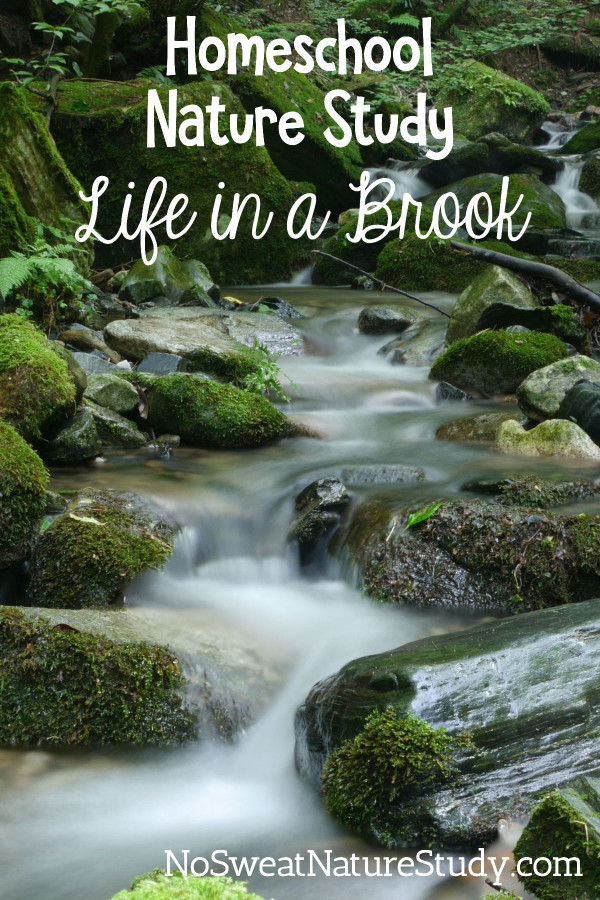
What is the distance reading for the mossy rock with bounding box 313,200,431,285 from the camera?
11367mm

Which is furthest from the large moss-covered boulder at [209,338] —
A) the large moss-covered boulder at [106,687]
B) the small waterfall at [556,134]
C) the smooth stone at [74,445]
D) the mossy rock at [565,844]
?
the small waterfall at [556,134]

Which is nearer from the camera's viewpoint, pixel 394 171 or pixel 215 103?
pixel 215 103

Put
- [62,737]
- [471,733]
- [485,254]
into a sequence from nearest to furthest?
[471,733] → [62,737] → [485,254]

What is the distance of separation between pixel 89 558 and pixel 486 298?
503 centimetres

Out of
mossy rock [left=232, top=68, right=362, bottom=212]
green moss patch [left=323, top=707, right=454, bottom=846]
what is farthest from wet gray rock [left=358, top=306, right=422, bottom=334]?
green moss patch [left=323, top=707, right=454, bottom=846]

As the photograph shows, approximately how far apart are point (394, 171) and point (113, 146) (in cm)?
594

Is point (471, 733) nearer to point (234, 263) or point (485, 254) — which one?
point (485, 254)

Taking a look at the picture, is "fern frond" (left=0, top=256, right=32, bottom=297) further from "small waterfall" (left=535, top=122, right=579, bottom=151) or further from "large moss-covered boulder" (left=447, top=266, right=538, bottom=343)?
"small waterfall" (left=535, top=122, right=579, bottom=151)

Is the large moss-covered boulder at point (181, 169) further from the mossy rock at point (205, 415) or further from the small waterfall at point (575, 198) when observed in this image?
the mossy rock at point (205, 415)

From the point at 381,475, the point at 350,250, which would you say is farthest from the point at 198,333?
the point at 350,250

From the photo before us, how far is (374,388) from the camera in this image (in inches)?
281

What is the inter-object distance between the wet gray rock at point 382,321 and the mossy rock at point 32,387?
441 cm

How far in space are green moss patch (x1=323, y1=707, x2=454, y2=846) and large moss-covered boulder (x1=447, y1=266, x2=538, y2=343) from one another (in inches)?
216

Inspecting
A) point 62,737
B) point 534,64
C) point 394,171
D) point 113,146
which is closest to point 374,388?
point 62,737
